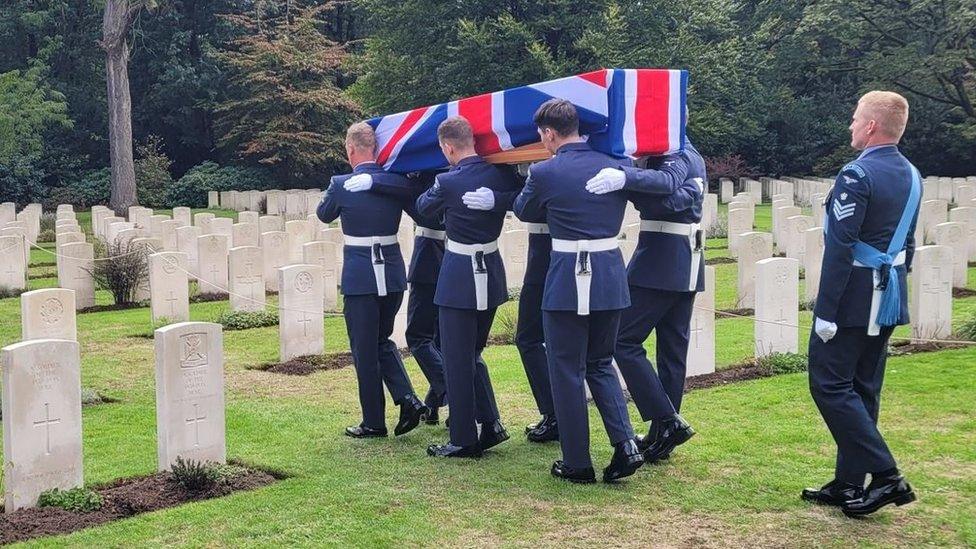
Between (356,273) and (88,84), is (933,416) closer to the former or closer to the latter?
(356,273)

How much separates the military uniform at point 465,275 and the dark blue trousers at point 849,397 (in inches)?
76.8

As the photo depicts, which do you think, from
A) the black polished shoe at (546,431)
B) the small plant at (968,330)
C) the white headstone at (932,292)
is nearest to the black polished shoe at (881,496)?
the black polished shoe at (546,431)

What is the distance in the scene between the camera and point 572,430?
585cm

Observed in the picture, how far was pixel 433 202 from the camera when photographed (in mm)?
6406

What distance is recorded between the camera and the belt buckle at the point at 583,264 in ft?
18.6

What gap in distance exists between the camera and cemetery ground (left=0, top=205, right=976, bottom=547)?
5133 millimetres

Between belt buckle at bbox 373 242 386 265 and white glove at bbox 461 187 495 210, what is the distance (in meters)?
0.96

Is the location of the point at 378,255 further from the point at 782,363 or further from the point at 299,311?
the point at 782,363

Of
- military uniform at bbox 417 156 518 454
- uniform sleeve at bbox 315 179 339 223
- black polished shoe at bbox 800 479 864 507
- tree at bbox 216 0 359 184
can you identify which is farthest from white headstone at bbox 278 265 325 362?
tree at bbox 216 0 359 184

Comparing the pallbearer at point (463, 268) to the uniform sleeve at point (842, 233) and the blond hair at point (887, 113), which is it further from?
the blond hair at point (887, 113)

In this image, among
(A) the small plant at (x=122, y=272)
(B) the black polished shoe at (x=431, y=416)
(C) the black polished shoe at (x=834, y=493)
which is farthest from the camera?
(A) the small plant at (x=122, y=272)

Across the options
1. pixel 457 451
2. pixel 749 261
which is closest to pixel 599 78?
pixel 457 451

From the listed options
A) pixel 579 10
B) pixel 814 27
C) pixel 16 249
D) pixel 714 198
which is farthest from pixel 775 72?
pixel 16 249

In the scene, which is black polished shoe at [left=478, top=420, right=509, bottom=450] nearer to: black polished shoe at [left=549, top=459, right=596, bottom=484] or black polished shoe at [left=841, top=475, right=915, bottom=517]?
black polished shoe at [left=549, top=459, right=596, bottom=484]
